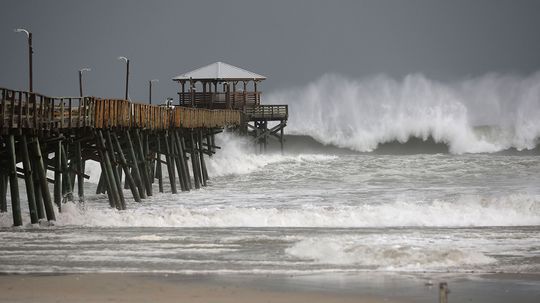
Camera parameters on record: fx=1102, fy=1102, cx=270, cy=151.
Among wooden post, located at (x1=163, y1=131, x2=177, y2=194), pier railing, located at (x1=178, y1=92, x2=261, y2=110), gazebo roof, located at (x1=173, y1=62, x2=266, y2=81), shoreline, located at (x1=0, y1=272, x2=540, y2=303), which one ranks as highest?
gazebo roof, located at (x1=173, y1=62, x2=266, y2=81)

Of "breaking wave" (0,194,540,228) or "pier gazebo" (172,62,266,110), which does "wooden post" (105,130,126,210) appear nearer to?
"breaking wave" (0,194,540,228)

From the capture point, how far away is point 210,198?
37.5 metres

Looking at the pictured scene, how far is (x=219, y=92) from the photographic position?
7725 cm

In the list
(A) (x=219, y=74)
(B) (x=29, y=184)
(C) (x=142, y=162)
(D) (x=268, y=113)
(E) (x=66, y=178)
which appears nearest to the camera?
(B) (x=29, y=184)

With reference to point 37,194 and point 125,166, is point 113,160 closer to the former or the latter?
point 125,166

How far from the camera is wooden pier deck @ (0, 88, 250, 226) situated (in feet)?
82.8

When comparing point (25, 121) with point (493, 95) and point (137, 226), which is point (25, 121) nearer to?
point (137, 226)

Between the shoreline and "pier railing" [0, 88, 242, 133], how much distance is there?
28.5 ft

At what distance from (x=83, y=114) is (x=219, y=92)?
47.1 m

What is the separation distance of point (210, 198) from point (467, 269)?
67.4 feet

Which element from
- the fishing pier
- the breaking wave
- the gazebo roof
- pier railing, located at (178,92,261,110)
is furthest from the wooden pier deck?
the gazebo roof

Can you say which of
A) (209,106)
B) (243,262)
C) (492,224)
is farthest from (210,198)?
(209,106)

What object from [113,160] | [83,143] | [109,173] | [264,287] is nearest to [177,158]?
[83,143]

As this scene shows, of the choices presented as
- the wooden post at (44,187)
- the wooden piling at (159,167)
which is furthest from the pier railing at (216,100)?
the wooden post at (44,187)
